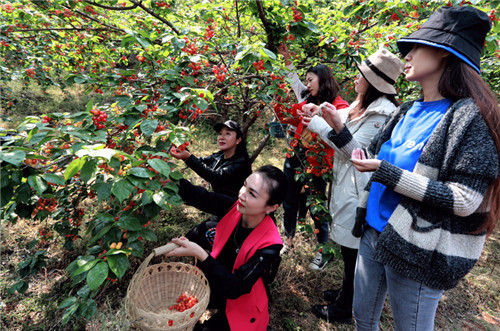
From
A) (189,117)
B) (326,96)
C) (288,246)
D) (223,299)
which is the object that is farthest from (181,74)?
(288,246)

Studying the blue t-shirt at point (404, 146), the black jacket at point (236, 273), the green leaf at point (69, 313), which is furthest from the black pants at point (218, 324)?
the blue t-shirt at point (404, 146)

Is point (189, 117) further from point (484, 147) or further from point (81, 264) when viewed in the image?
point (484, 147)

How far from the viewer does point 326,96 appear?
8.20 ft

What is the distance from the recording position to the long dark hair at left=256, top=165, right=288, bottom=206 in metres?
1.75

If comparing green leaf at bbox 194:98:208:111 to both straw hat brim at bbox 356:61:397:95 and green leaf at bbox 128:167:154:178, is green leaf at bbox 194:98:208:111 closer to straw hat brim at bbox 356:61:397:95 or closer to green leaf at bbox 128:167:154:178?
green leaf at bbox 128:167:154:178

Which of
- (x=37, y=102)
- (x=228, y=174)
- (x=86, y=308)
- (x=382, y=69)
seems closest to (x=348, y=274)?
(x=228, y=174)

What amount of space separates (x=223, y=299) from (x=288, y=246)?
1458 millimetres

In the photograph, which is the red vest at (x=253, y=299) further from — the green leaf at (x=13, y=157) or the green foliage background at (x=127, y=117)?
the green leaf at (x=13, y=157)

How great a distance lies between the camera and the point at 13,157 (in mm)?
928

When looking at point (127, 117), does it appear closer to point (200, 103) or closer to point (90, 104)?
point (90, 104)

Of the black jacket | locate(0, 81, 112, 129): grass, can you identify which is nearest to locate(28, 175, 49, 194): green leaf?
the black jacket

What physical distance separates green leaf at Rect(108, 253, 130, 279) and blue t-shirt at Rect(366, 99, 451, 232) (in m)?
1.20

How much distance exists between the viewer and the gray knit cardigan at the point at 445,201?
0.95m

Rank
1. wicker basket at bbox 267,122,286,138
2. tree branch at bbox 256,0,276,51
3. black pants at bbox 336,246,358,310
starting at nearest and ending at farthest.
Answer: black pants at bbox 336,246,358,310 → tree branch at bbox 256,0,276,51 → wicker basket at bbox 267,122,286,138
